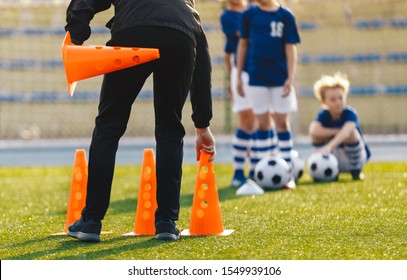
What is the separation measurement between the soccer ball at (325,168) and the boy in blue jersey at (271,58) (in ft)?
1.49

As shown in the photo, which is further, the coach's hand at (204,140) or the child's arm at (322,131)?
the child's arm at (322,131)

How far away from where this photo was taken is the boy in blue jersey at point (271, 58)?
780cm

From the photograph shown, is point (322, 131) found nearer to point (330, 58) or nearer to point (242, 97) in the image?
point (242, 97)

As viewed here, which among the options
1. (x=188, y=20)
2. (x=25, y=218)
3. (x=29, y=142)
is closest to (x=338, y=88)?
(x=25, y=218)

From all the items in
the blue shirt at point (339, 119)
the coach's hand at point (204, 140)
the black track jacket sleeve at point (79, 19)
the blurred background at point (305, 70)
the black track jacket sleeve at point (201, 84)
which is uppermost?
the black track jacket sleeve at point (79, 19)

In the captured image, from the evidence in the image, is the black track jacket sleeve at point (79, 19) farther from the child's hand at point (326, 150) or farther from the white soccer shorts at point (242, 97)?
the child's hand at point (326, 150)

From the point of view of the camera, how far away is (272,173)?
24.9 ft

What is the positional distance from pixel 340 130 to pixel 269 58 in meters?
1.19

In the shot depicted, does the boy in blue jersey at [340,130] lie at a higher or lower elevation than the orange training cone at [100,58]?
lower

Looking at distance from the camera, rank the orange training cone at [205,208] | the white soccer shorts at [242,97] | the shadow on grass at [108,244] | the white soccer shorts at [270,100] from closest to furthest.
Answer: the shadow on grass at [108,244] < the orange training cone at [205,208] < the white soccer shorts at [270,100] < the white soccer shorts at [242,97]

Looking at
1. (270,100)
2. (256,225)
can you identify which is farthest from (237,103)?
(256,225)

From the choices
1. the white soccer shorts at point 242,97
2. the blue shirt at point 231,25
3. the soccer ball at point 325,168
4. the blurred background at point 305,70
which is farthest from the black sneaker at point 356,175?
Result: the blurred background at point 305,70

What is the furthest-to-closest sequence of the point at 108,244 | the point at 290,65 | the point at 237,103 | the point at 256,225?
1. the point at 237,103
2. the point at 290,65
3. the point at 256,225
4. the point at 108,244
